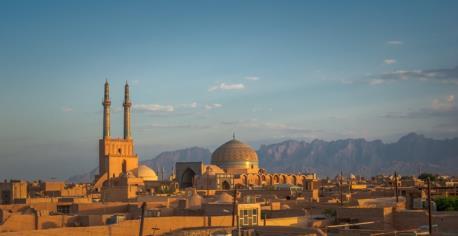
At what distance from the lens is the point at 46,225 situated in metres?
20.4

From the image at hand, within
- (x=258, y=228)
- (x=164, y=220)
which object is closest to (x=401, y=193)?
(x=164, y=220)

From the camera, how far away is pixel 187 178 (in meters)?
67.1

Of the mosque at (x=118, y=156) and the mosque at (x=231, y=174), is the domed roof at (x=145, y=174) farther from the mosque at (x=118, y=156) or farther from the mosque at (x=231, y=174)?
the mosque at (x=231, y=174)

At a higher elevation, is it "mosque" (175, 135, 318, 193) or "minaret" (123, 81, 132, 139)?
"minaret" (123, 81, 132, 139)

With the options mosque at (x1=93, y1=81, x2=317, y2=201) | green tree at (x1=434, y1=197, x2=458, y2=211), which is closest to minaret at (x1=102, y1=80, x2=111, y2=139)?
mosque at (x1=93, y1=81, x2=317, y2=201)

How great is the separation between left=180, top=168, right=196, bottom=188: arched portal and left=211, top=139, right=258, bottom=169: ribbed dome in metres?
4.58

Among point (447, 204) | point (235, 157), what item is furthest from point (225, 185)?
point (447, 204)

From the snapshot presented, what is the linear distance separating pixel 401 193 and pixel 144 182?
27601mm

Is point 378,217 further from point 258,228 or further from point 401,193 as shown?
point 401,193

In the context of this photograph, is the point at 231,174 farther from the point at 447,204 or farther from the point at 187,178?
the point at 447,204

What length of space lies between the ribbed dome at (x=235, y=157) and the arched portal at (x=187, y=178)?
4579 mm

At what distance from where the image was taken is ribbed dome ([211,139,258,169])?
7044cm

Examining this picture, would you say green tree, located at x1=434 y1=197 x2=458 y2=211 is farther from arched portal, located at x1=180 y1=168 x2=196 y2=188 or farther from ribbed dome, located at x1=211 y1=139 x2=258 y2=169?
ribbed dome, located at x1=211 y1=139 x2=258 y2=169

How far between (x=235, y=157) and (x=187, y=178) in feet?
19.5
